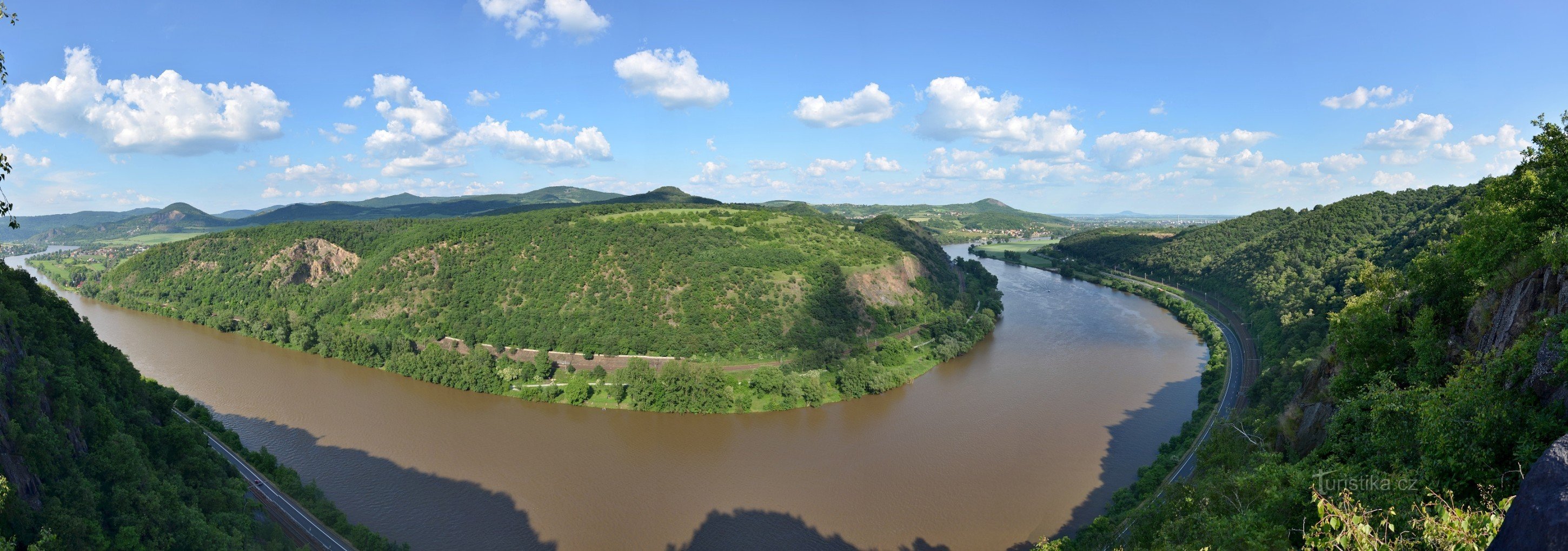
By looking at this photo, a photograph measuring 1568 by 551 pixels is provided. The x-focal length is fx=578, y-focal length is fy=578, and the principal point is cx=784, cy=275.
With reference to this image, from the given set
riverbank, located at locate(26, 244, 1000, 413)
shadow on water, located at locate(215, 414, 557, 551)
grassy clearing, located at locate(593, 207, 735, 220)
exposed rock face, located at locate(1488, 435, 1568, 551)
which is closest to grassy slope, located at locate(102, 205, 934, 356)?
grassy clearing, located at locate(593, 207, 735, 220)

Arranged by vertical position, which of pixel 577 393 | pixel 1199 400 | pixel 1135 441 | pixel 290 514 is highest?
pixel 577 393

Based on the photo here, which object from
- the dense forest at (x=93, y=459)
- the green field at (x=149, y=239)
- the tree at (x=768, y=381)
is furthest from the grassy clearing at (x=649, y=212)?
the green field at (x=149, y=239)

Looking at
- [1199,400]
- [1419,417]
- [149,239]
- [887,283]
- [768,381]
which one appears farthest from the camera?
[149,239]

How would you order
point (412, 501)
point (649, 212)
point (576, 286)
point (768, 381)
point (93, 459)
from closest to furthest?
point (93, 459) → point (412, 501) → point (768, 381) → point (576, 286) → point (649, 212)

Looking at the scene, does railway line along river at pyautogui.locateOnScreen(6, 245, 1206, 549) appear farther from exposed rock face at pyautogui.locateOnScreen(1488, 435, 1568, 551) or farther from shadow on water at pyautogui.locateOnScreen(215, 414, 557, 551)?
exposed rock face at pyautogui.locateOnScreen(1488, 435, 1568, 551)

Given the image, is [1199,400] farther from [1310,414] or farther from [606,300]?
[606,300]

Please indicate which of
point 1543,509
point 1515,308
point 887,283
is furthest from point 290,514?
point 887,283

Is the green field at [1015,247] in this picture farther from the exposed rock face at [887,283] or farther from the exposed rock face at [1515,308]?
the exposed rock face at [1515,308]
